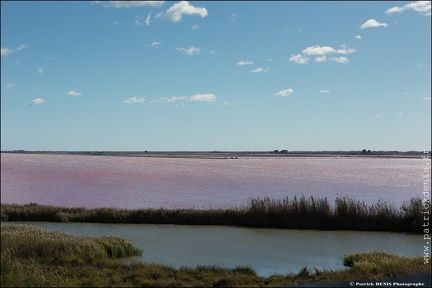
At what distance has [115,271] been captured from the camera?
11180 millimetres

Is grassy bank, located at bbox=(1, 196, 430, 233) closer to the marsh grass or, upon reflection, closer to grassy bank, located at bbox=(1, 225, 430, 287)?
grassy bank, located at bbox=(1, 225, 430, 287)

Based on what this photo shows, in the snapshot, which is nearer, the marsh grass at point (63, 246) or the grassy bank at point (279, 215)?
the marsh grass at point (63, 246)

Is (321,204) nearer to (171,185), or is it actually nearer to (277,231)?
(277,231)

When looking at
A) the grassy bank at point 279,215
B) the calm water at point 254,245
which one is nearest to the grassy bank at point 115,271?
the calm water at point 254,245

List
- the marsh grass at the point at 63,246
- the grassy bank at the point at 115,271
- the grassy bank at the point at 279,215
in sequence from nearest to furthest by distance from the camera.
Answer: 1. the grassy bank at the point at 115,271
2. the marsh grass at the point at 63,246
3. the grassy bank at the point at 279,215

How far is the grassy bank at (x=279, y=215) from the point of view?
20328 millimetres

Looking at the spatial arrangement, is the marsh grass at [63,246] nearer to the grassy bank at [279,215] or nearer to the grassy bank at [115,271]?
the grassy bank at [115,271]

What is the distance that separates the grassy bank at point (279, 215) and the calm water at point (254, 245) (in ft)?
3.26

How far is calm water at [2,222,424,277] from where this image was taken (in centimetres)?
1380

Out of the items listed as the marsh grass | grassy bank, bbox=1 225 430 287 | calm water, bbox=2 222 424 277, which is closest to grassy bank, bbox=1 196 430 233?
calm water, bbox=2 222 424 277

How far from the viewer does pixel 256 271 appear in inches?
488

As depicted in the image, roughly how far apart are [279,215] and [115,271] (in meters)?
11.8

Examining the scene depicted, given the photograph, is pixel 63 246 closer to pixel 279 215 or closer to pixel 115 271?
pixel 115 271

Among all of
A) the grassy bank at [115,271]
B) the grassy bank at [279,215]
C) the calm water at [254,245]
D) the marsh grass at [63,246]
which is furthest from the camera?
the grassy bank at [279,215]
